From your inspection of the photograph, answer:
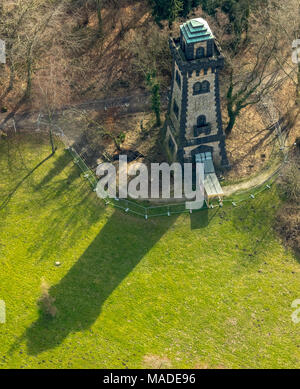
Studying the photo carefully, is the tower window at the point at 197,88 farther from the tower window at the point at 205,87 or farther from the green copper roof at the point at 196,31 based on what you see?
the green copper roof at the point at 196,31

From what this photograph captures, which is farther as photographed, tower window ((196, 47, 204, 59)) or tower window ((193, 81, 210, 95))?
tower window ((193, 81, 210, 95))

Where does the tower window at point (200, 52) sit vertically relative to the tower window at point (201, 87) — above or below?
above

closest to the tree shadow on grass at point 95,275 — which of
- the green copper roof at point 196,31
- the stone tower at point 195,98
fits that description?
the stone tower at point 195,98

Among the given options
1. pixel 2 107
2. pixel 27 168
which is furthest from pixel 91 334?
pixel 2 107

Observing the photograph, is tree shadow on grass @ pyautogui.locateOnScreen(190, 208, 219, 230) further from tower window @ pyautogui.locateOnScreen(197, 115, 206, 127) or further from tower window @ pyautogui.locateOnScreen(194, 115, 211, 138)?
tower window @ pyautogui.locateOnScreen(197, 115, 206, 127)

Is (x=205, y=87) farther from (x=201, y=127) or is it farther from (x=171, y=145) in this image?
(x=171, y=145)

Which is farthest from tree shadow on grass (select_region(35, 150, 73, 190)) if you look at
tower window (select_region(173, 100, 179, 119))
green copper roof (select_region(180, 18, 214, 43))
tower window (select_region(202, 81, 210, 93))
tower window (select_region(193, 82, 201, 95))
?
green copper roof (select_region(180, 18, 214, 43))

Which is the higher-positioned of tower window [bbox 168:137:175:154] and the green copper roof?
the green copper roof
